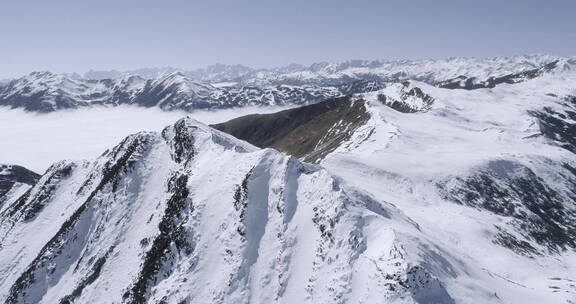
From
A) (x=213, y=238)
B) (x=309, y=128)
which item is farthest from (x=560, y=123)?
(x=213, y=238)

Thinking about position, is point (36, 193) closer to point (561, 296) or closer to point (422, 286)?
point (422, 286)

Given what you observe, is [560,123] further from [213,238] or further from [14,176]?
[14,176]

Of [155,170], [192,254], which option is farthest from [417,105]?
[192,254]

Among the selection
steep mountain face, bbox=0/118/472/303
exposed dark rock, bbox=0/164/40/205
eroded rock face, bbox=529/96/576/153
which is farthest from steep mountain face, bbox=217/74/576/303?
exposed dark rock, bbox=0/164/40/205

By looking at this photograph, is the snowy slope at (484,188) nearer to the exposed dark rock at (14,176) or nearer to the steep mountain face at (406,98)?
the steep mountain face at (406,98)

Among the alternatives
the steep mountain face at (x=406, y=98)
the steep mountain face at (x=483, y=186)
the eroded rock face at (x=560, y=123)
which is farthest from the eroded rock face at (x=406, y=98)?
the eroded rock face at (x=560, y=123)

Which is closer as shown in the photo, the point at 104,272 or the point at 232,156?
the point at 104,272

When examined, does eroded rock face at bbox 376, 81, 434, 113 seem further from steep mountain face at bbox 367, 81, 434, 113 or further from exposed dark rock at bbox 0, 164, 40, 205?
exposed dark rock at bbox 0, 164, 40, 205
